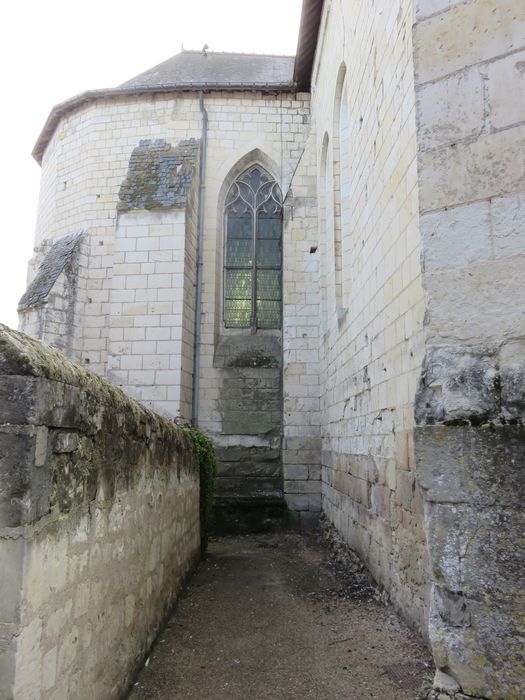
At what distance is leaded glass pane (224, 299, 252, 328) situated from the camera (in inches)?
386

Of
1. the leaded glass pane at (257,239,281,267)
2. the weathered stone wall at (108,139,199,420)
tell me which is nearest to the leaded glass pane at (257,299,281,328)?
the leaded glass pane at (257,239,281,267)

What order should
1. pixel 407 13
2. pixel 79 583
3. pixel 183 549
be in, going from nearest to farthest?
1. pixel 79 583
2. pixel 407 13
3. pixel 183 549

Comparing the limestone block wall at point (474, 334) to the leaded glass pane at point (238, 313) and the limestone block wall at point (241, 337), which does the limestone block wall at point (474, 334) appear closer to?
the limestone block wall at point (241, 337)

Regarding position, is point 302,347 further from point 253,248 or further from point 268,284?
point 253,248

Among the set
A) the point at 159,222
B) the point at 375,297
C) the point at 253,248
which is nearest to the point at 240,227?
the point at 253,248

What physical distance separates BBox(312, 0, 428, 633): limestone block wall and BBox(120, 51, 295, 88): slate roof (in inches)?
118

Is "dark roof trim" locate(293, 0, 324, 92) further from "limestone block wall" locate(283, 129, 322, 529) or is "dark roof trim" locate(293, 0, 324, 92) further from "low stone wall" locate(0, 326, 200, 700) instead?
"low stone wall" locate(0, 326, 200, 700)

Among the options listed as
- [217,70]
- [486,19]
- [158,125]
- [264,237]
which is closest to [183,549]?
[486,19]

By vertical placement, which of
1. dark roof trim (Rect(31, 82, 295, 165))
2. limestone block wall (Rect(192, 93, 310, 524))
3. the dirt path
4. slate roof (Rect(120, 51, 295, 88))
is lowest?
the dirt path

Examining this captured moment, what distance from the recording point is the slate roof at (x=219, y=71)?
9.92 meters

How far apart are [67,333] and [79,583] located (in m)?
7.57

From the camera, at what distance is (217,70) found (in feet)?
36.4

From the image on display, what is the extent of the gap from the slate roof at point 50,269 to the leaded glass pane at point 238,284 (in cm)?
284

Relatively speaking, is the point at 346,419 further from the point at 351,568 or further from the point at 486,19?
the point at 486,19
